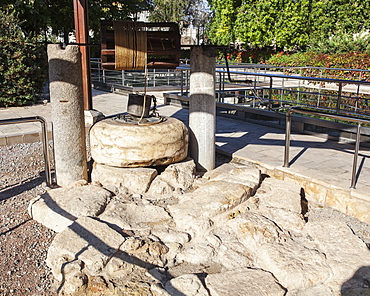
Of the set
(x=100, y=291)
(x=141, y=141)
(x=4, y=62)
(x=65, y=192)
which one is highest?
(x=4, y=62)

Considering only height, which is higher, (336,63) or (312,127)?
(336,63)

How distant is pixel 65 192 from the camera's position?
15.8 feet

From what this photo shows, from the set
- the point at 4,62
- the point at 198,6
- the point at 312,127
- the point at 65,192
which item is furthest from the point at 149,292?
the point at 198,6

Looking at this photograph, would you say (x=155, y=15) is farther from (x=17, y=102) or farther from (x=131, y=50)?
(x=131, y=50)

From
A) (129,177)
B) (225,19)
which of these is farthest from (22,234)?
(225,19)

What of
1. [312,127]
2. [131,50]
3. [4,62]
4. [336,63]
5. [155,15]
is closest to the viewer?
[131,50]

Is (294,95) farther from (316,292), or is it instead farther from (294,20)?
(294,20)

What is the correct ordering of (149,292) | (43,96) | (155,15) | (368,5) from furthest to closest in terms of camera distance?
1. (155,15)
2. (368,5)
3. (43,96)
4. (149,292)

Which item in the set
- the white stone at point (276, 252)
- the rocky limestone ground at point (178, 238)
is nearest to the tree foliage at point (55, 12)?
the rocky limestone ground at point (178, 238)

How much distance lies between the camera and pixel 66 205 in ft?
14.7

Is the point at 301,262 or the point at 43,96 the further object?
the point at 43,96

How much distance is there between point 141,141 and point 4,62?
24.0ft

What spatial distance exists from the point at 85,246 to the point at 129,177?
1.36 metres

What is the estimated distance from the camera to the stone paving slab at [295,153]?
4.95 metres
